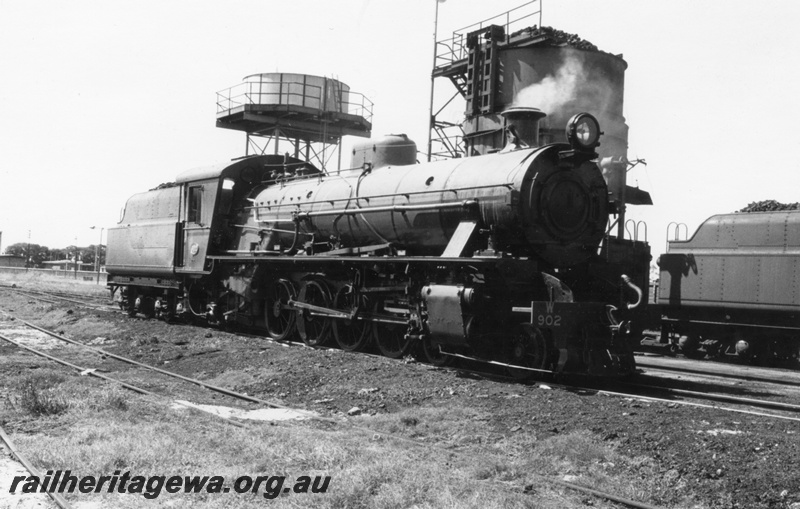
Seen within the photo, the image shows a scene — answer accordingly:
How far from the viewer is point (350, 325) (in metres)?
13.4

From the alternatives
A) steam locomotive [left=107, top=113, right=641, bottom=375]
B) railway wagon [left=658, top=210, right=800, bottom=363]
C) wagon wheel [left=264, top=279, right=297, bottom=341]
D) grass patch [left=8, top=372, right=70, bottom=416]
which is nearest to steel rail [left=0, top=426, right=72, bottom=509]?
grass patch [left=8, top=372, right=70, bottom=416]

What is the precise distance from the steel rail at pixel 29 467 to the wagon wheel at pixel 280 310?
26.1 feet

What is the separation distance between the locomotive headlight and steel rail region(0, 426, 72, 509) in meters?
8.00

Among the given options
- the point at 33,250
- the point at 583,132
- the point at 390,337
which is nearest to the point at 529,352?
the point at 390,337

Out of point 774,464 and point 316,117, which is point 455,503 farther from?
point 316,117

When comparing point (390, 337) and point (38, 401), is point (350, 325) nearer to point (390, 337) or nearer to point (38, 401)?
point (390, 337)

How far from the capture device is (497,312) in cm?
1014

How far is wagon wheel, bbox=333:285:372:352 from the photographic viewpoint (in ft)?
40.9

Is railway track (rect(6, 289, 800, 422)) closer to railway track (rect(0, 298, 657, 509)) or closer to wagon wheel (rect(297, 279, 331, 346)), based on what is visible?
railway track (rect(0, 298, 657, 509))

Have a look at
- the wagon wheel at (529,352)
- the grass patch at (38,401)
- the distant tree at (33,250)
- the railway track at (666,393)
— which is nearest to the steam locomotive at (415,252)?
the wagon wheel at (529,352)

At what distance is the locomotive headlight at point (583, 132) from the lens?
10.3 metres

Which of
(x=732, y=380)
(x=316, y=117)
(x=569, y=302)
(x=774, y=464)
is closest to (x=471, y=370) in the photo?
(x=569, y=302)

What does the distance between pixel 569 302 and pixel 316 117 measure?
23.6 meters

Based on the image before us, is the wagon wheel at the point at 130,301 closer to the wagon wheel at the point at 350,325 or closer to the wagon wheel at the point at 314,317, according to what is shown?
the wagon wheel at the point at 314,317
